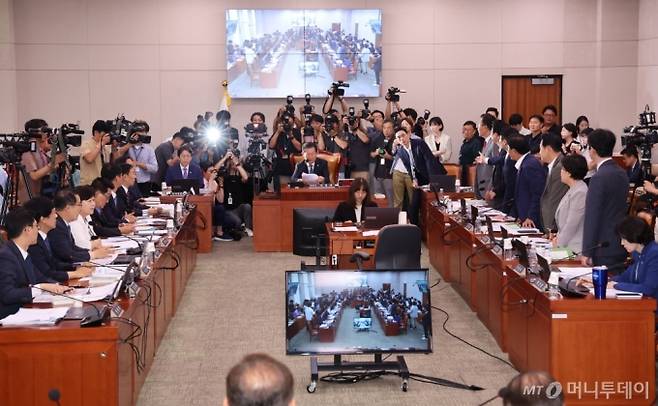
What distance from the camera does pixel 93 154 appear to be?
38.1ft

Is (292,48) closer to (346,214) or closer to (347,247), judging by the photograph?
(346,214)

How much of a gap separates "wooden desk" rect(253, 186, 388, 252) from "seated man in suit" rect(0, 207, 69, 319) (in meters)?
6.13

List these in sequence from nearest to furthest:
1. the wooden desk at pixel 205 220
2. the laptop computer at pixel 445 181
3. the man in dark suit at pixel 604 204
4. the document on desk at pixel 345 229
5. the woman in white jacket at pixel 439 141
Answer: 1. the man in dark suit at pixel 604 204
2. the document on desk at pixel 345 229
3. the laptop computer at pixel 445 181
4. the wooden desk at pixel 205 220
5. the woman in white jacket at pixel 439 141

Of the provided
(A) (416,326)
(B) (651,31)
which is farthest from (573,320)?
(B) (651,31)

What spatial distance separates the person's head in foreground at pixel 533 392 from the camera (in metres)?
Answer: 2.61

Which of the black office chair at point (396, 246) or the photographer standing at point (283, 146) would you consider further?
the photographer standing at point (283, 146)

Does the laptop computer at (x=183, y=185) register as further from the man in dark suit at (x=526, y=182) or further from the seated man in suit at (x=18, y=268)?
the seated man in suit at (x=18, y=268)

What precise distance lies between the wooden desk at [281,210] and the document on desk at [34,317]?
679 centimetres

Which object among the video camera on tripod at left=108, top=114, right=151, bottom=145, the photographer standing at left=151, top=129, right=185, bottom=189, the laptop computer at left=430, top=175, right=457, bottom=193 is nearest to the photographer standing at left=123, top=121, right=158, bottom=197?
the video camera on tripod at left=108, top=114, right=151, bottom=145

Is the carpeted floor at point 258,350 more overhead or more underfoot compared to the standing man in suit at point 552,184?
more underfoot

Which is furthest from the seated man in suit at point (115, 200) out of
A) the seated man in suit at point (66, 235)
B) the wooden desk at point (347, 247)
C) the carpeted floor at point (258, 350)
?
the wooden desk at point (347, 247)

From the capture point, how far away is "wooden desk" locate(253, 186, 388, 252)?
12.4 m

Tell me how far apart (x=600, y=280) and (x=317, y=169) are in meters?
7.35

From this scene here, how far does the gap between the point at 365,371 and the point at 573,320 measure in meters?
1.57
